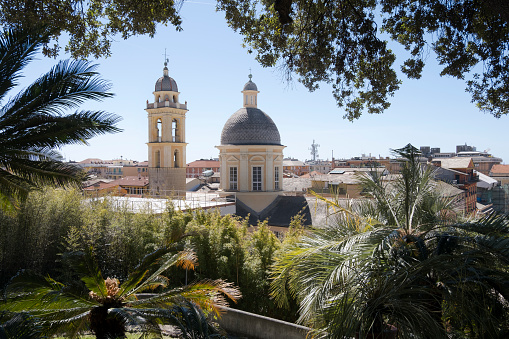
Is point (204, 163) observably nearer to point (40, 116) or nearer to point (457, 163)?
point (457, 163)

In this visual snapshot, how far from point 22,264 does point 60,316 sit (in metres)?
7.81

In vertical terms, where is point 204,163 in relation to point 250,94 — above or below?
below

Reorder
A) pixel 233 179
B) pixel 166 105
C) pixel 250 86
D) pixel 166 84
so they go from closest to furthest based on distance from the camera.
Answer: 1. pixel 233 179
2. pixel 166 105
3. pixel 166 84
4. pixel 250 86

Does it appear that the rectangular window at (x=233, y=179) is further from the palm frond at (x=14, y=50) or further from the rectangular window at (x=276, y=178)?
the palm frond at (x=14, y=50)

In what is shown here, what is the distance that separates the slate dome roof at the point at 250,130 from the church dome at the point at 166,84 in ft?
18.1

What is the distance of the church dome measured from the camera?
37.0 m

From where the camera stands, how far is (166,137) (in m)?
37.1

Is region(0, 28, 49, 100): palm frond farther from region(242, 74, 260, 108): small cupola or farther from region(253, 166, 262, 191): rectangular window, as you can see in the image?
region(242, 74, 260, 108): small cupola

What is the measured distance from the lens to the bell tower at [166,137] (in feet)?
121

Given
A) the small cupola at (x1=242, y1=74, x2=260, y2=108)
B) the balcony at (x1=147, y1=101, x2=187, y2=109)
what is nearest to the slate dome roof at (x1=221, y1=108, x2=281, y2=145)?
the small cupola at (x1=242, y1=74, x2=260, y2=108)

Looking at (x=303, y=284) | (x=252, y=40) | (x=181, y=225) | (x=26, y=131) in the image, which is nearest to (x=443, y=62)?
(x=252, y=40)

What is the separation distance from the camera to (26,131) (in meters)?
7.04

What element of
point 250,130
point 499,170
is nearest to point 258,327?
point 250,130

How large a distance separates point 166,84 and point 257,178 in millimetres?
10865
